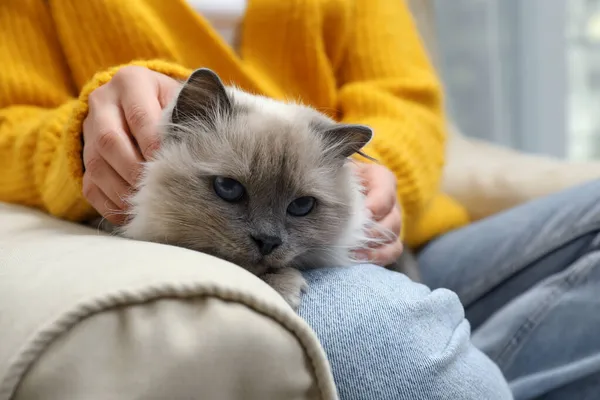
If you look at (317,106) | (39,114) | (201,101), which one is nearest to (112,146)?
(201,101)

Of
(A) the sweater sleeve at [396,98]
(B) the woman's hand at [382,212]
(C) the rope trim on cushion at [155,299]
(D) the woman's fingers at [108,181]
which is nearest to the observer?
(C) the rope trim on cushion at [155,299]

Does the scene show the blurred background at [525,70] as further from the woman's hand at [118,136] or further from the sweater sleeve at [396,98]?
the woman's hand at [118,136]

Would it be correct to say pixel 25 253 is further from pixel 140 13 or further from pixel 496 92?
pixel 496 92

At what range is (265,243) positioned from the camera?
847 millimetres

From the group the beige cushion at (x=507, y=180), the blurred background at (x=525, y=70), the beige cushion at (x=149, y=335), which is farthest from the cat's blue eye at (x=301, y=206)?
the blurred background at (x=525, y=70)

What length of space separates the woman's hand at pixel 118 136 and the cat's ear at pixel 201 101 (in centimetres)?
6

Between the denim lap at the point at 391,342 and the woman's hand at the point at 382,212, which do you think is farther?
the woman's hand at the point at 382,212

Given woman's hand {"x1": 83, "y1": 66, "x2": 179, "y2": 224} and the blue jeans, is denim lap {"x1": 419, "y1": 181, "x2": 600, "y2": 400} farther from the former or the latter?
woman's hand {"x1": 83, "y1": 66, "x2": 179, "y2": 224}

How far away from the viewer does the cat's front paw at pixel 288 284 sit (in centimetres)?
77

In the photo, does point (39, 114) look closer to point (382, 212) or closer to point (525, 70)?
point (382, 212)

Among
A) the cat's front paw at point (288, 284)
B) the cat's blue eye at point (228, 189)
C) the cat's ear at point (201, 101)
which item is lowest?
the cat's front paw at point (288, 284)

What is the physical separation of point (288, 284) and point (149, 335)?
297mm

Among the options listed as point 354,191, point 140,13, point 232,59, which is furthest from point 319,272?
point 140,13

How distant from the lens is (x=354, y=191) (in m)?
1.04
